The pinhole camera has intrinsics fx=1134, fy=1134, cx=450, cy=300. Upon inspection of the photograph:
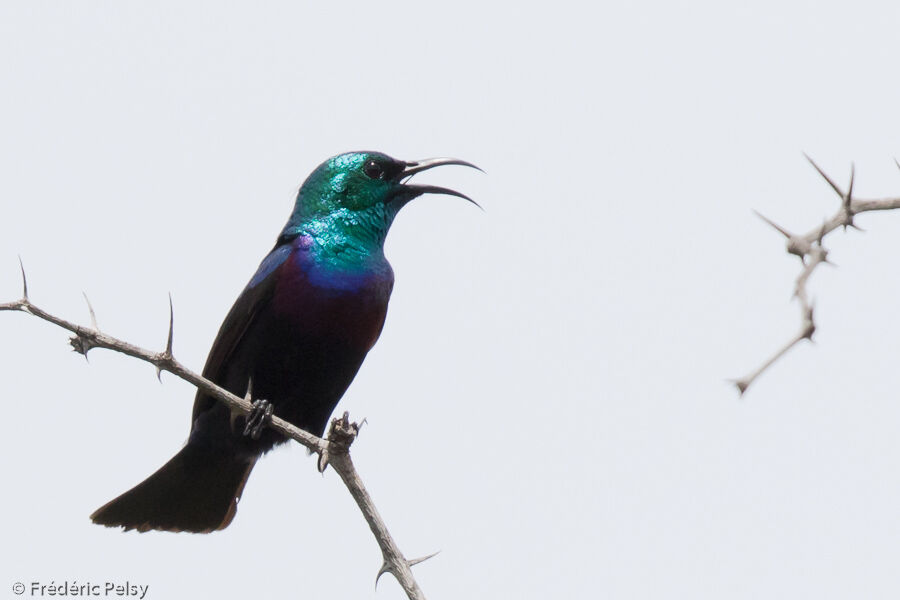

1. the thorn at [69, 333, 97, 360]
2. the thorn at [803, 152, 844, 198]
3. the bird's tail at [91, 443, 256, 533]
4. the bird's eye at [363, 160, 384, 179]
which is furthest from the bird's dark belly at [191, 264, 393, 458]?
the thorn at [803, 152, 844, 198]

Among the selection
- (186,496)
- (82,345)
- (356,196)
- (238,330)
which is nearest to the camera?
(82,345)

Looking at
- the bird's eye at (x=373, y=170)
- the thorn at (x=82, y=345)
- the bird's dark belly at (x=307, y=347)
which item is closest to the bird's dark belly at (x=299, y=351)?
the bird's dark belly at (x=307, y=347)

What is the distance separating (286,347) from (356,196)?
1071mm

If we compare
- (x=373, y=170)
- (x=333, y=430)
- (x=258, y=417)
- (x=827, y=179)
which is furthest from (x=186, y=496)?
(x=827, y=179)

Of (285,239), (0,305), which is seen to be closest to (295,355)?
(285,239)

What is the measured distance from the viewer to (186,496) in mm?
6270

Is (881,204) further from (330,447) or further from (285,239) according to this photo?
(285,239)

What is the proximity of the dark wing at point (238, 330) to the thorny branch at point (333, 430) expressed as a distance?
73.6 inches

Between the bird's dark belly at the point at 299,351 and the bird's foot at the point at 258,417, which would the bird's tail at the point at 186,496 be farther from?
the bird's foot at the point at 258,417

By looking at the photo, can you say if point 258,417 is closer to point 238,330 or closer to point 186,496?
point 238,330

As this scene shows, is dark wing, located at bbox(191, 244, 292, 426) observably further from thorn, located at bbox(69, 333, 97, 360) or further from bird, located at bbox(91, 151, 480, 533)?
thorn, located at bbox(69, 333, 97, 360)

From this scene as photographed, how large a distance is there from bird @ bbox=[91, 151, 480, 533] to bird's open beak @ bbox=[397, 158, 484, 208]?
5.3 inches

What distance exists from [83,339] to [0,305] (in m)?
0.29

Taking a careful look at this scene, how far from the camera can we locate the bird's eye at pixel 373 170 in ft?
21.6
